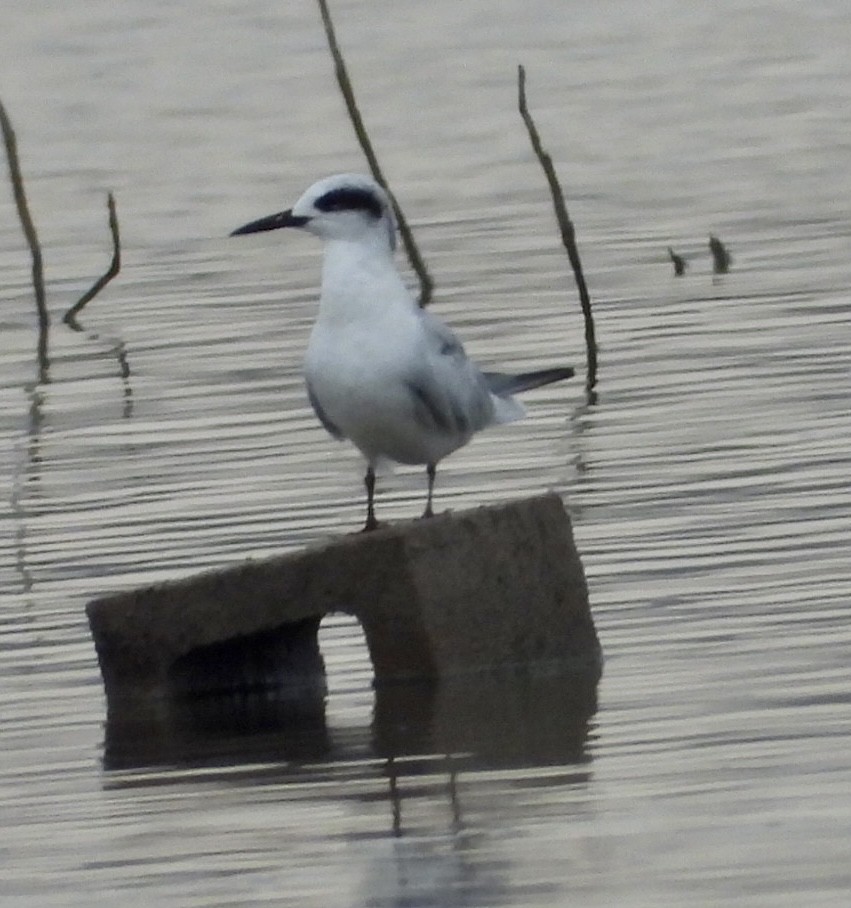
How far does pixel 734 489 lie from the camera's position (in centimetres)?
1180

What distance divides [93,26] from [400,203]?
446 inches

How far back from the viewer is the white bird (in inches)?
368

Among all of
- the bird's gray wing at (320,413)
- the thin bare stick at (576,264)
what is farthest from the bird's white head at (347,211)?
the thin bare stick at (576,264)

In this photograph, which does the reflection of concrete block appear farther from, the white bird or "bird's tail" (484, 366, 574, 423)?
"bird's tail" (484, 366, 574, 423)

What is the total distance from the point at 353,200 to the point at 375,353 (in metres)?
0.62

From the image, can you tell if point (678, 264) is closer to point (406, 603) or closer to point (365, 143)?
point (365, 143)

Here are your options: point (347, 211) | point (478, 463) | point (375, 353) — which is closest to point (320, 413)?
point (375, 353)

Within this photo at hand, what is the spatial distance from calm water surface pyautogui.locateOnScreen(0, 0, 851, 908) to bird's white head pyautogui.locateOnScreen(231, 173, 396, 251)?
131 centimetres

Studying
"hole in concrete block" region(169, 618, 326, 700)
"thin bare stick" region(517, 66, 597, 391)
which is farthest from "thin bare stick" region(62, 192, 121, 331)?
"hole in concrete block" region(169, 618, 326, 700)

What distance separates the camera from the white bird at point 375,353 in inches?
368

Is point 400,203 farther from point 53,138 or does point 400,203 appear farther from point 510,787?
point 510,787

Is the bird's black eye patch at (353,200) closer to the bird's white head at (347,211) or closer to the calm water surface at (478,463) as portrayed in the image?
the bird's white head at (347,211)

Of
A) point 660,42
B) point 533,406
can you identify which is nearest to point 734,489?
point 533,406

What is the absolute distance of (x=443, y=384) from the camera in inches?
372
